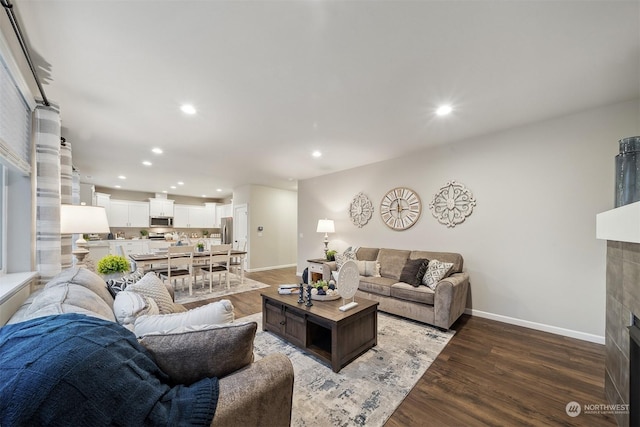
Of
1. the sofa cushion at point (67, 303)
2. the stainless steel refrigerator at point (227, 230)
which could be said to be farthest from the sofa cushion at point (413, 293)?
the stainless steel refrigerator at point (227, 230)

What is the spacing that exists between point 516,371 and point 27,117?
4.87 metres

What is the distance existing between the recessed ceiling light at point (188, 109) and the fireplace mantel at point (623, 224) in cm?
356

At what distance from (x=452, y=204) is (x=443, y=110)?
159cm

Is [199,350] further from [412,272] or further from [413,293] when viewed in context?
[412,272]

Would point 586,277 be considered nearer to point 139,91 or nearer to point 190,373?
point 190,373

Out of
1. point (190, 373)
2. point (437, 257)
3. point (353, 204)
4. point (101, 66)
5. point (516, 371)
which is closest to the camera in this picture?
point (190, 373)

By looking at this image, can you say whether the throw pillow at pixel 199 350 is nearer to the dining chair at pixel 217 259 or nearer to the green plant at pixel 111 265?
the green plant at pixel 111 265

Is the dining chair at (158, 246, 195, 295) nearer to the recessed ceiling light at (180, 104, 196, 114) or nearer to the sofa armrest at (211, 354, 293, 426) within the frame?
the recessed ceiling light at (180, 104, 196, 114)

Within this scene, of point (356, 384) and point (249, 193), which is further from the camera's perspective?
point (249, 193)

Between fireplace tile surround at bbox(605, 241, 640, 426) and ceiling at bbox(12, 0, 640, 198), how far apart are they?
4.91ft

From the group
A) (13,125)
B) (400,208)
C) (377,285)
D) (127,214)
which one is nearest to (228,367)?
(13,125)

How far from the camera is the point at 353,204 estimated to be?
5.16 metres

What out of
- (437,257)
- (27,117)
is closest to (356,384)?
(437,257)

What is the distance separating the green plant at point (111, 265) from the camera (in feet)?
9.03
